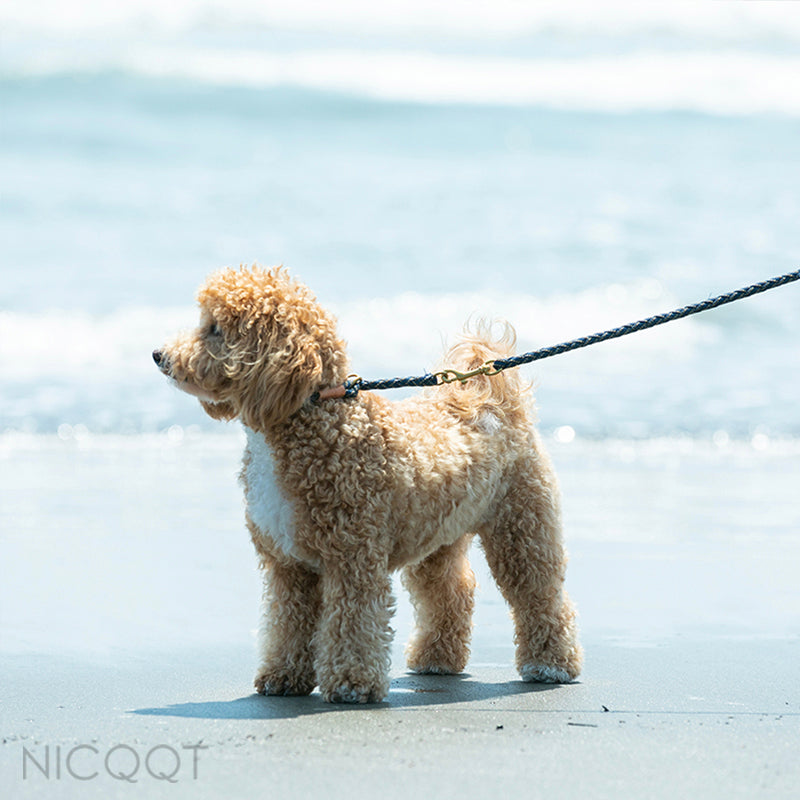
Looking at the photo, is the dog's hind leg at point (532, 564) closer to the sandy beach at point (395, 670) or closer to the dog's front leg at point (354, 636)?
the sandy beach at point (395, 670)

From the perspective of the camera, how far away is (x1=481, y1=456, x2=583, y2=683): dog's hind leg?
204 inches

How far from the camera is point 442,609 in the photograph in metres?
5.44

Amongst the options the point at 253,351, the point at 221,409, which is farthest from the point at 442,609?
the point at 253,351

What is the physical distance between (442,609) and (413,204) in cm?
1787

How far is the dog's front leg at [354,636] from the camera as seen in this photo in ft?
14.8

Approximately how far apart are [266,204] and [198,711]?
19.0 meters

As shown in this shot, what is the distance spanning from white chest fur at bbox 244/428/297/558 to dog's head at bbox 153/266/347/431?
0.15 meters

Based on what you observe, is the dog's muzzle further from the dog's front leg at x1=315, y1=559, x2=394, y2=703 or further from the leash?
the dog's front leg at x1=315, y1=559, x2=394, y2=703

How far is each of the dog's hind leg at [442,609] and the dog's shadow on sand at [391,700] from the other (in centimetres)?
9

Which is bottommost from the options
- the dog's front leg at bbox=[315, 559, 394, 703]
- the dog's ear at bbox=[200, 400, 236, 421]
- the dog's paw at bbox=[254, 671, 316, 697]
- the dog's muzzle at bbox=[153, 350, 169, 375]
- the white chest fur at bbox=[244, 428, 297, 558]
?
the dog's paw at bbox=[254, 671, 316, 697]

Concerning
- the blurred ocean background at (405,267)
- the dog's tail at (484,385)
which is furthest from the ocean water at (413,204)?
the dog's tail at (484,385)

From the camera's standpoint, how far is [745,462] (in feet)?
37.5

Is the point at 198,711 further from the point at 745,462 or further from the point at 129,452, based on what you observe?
the point at 745,462

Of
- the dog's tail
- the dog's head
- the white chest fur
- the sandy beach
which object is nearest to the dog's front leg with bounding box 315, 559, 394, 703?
the sandy beach
